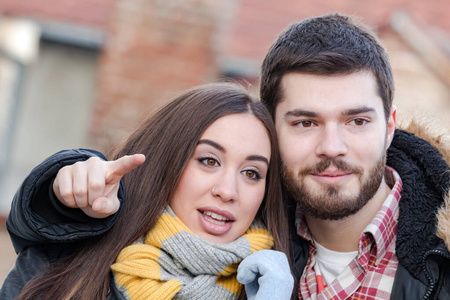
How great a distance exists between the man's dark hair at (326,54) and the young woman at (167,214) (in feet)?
0.94

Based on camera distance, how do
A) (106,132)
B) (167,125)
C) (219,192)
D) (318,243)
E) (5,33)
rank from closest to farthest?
(219,192)
(167,125)
(318,243)
(106,132)
(5,33)

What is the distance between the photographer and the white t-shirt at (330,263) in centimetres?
281

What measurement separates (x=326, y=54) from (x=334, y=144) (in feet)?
1.43

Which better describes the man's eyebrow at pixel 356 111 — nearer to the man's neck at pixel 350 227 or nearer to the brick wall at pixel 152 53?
the man's neck at pixel 350 227

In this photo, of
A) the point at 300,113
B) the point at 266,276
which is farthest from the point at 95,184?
the point at 300,113

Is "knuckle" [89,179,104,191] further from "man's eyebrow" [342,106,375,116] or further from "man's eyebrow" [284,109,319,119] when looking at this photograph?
"man's eyebrow" [342,106,375,116]

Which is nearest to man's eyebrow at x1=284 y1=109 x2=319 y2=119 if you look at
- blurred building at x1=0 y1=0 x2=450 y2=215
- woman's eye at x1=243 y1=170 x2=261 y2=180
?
woman's eye at x1=243 y1=170 x2=261 y2=180

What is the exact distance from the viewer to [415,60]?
6902 mm

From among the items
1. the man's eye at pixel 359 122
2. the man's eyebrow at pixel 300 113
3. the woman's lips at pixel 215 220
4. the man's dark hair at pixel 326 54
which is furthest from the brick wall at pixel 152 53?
the woman's lips at pixel 215 220

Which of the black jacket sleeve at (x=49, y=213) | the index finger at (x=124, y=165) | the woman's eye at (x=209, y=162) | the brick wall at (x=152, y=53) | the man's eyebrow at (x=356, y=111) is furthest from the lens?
the brick wall at (x=152, y=53)

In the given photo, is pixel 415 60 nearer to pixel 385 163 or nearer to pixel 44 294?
pixel 385 163

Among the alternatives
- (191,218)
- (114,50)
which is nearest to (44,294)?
(191,218)

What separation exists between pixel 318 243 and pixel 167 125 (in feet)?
3.12

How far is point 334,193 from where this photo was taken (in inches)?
109
